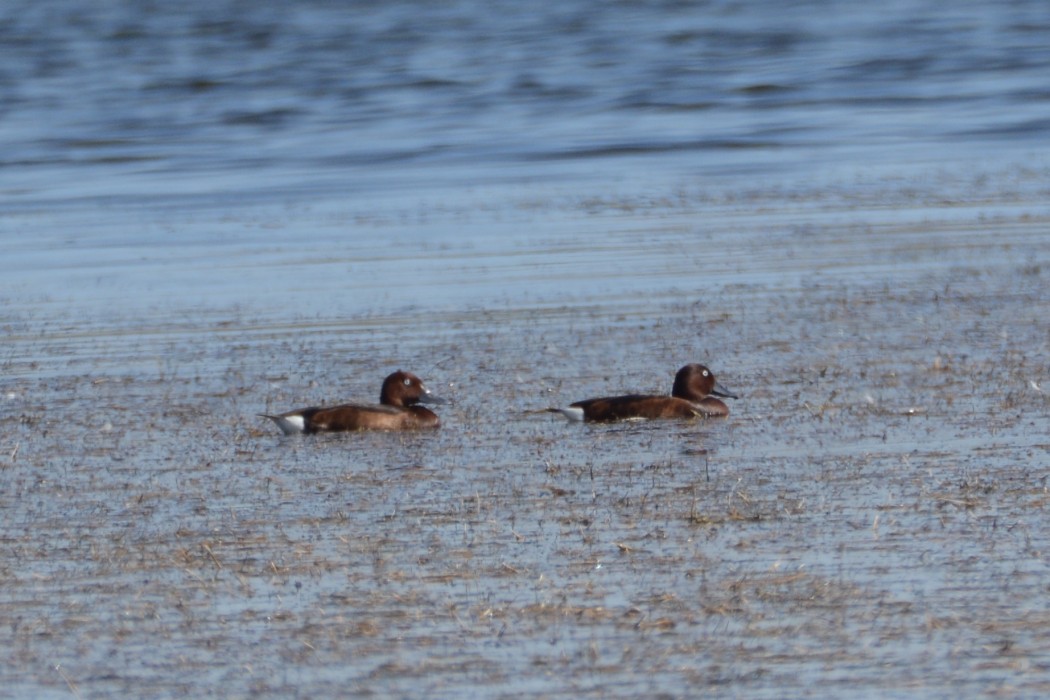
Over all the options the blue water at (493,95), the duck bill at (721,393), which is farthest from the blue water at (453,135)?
the duck bill at (721,393)

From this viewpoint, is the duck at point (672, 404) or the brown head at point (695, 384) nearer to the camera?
the duck at point (672, 404)

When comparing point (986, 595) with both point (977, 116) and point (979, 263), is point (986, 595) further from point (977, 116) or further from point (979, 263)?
point (977, 116)

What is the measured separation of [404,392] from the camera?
10016mm

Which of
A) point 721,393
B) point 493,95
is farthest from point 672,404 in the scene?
point 493,95

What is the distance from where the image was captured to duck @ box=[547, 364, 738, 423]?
9.49 m

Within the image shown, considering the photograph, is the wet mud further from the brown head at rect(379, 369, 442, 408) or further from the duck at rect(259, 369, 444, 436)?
the brown head at rect(379, 369, 442, 408)

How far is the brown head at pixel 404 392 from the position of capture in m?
9.98

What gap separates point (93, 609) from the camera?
261 inches

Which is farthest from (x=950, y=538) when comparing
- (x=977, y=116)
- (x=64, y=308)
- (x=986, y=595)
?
(x=977, y=116)

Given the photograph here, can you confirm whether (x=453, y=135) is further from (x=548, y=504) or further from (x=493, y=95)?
(x=548, y=504)

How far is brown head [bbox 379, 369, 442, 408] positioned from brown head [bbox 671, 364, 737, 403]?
3.72 feet

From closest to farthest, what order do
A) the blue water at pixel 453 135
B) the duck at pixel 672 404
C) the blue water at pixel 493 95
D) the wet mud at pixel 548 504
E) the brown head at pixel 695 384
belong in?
the wet mud at pixel 548 504 < the duck at pixel 672 404 < the brown head at pixel 695 384 < the blue water at pixel 453 135 < the blue water at pixel 493 95

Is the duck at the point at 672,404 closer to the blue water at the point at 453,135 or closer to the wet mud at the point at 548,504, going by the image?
the wet mud at the point at 548,504

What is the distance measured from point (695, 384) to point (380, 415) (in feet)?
4.71
